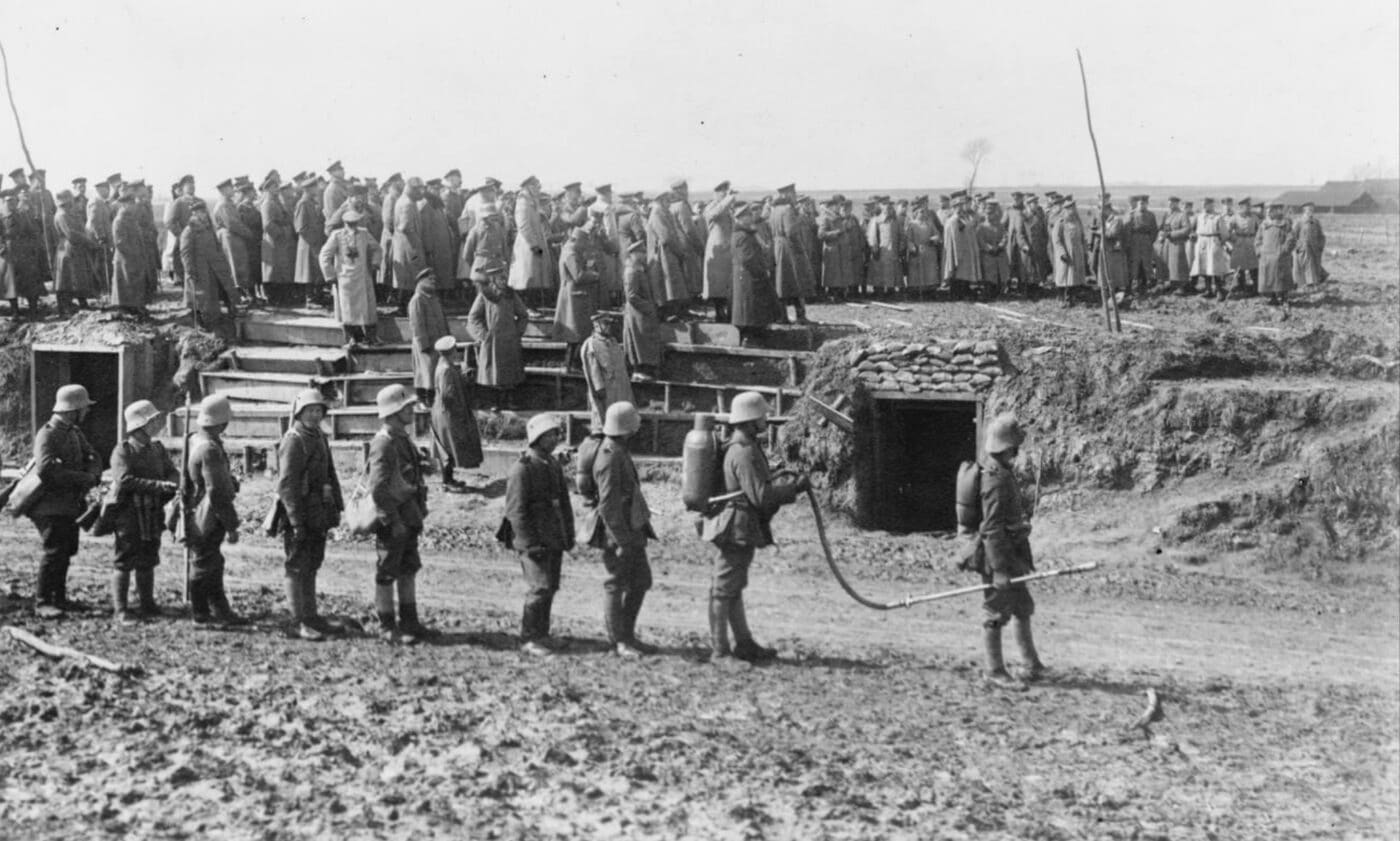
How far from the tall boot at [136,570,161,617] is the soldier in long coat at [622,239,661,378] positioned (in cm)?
708

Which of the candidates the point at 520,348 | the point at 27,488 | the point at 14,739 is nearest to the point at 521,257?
the point at 520,348

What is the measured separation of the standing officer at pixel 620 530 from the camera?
29.0ft

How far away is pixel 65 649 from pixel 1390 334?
46.3 feet

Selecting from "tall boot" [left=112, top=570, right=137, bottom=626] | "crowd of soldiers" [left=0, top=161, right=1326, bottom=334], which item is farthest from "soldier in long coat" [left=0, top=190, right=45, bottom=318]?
"tall boot" [left=112, top=570, right=137, bottom=626]

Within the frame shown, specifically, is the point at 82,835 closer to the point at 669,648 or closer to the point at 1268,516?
the point at 669,648


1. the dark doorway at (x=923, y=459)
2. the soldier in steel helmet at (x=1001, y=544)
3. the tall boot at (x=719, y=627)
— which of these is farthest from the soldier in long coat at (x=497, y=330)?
the soldier in steel helmet at (x=1001, y=544)

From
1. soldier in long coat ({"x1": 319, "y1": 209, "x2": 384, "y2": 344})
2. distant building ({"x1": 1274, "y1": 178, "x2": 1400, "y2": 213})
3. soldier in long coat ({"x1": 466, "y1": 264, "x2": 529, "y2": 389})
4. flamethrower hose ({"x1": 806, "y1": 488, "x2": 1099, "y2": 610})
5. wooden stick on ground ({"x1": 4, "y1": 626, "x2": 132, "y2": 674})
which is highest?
distant building ({"x1": 1274, "y1": 178, "x2": 1400, "y2": 213})

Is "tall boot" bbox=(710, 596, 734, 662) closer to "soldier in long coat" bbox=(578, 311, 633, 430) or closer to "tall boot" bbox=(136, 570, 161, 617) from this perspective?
"tall boot" bbox=(136, 570, 161, 617)

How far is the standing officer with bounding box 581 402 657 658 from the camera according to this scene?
884 centimetres

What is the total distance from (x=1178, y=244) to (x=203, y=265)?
14193 mm

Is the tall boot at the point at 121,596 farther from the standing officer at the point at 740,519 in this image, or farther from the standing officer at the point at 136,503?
the standing officer at the point at 740,519

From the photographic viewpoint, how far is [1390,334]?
1573cm

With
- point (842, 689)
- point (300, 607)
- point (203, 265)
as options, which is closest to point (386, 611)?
point (300, 607)

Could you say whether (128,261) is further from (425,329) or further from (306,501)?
(306,501)
